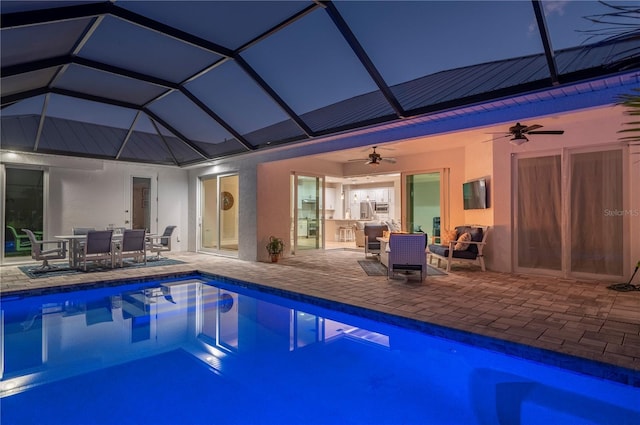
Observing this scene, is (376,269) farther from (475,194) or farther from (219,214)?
(219,214)

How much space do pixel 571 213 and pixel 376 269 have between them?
12.6 ft

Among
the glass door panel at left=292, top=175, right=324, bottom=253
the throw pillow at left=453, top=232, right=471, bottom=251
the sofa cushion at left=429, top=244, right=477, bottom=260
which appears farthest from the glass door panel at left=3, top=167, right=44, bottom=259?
the throw pillow at left=453, top=232, right=471, bottom=251

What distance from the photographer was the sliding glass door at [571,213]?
611cm

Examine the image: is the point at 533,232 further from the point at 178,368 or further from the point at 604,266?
the point at 178,368

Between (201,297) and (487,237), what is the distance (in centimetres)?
595

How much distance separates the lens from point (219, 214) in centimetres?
A: 1045

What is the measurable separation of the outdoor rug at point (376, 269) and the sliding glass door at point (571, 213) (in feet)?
5.45

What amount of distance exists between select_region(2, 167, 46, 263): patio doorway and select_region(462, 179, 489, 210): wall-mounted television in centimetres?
1065

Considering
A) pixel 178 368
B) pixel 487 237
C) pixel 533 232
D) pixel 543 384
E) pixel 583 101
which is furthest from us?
pixel 487 237

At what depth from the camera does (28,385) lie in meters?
3.03

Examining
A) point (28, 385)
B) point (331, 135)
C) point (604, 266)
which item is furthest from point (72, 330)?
point (604, 266)

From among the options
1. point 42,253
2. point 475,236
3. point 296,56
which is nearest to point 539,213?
point 475,236

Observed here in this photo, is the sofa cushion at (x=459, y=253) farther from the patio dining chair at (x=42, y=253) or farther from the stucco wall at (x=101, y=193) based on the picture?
the stucco wall at (x=101, y=193)

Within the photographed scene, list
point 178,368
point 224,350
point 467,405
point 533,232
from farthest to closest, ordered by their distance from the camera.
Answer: point 533,232 → point 224,350 → point 178,368 → point 467,405
